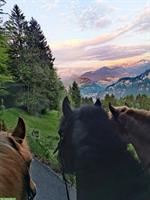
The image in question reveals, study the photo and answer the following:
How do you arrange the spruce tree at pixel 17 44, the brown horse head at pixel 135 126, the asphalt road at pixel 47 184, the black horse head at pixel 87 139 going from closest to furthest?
the black horse head at pixel 87 139, the brown horse head at pixel 135 126, the asphalt road at pixel 47 184, the spruce tree at pixel 17 44

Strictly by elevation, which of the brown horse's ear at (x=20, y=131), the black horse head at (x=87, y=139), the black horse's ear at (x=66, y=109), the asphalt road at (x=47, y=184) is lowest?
the asphalt road at (x=47, y=184)

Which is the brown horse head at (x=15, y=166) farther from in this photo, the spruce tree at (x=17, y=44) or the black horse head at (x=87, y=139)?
the spruce tree at (x=17, y=44)

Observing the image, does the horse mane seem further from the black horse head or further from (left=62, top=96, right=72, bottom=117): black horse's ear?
(left=62, top=96, right=72, bottom=117): black horse's ear

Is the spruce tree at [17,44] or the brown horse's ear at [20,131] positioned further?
the spruce tree at [17,44]

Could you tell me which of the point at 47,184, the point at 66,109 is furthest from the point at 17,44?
the point at 66,109

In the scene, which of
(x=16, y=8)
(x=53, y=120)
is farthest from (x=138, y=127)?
(x=16, y=8)

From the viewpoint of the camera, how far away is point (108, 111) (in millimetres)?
4617

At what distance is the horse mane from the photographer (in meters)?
2.65

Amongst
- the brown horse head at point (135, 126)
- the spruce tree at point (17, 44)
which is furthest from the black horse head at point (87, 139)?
the spruce tree at point (17, 44)

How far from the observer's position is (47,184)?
57.4 ft

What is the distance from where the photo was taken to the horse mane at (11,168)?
2.65 m

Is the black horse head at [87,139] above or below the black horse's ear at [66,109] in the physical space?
below

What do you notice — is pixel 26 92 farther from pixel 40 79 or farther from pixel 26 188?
pixel 26 188

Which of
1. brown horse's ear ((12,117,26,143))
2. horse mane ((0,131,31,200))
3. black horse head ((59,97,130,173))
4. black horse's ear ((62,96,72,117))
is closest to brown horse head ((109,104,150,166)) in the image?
A: black horse head ((59,97,130,173))
